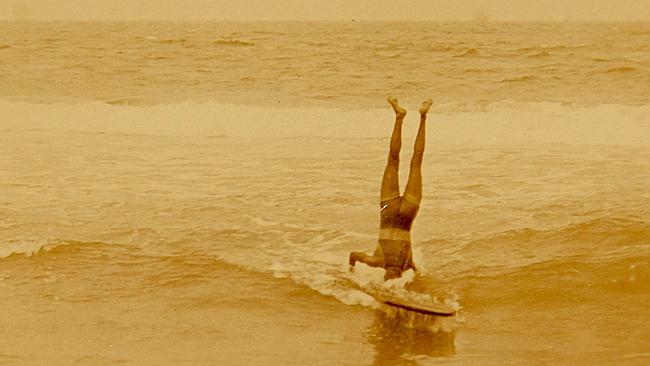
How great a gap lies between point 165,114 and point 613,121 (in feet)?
39.7

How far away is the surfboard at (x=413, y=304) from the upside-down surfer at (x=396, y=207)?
0.43 meters

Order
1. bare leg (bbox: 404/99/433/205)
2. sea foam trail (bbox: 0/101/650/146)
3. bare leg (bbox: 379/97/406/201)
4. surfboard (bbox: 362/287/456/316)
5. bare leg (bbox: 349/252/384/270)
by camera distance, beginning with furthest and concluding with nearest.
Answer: sea foam trail (bbox: 0/101/650/146) < bare leg (bbox: 349/252/384/270) < bare leg (bbox: 379/97/406/201) < bare leg (bbox: 404/99/433/205) < surfboard (bbox: 362/287/456/316)

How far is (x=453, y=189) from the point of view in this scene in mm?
13625

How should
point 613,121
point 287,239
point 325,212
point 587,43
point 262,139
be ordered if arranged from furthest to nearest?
point 587,43 < point 613,121 < point 262,139 < point 325,212 < point 287,239

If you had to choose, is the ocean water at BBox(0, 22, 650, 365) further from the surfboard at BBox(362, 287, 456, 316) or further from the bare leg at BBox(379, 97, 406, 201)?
the bare leg at BBox(379, 97, 406, 201)

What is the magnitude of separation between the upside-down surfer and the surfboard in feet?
1.40

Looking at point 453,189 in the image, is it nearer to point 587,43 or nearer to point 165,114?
point 165,114

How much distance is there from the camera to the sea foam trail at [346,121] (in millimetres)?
21344

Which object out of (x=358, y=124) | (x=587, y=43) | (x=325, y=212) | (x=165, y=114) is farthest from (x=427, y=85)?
(x=325, y=212)

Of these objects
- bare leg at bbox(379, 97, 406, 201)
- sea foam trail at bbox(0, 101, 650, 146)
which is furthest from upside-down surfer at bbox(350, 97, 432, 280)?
sea foam trail at bbox(0, 101, 650, 146)

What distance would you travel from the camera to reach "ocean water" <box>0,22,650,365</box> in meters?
7.56

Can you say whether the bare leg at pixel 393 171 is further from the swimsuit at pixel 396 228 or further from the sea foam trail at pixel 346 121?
the sea foam trail at pixel 346 121

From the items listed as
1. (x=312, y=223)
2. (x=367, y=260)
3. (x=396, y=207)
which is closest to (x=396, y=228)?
(x=396, y=207)

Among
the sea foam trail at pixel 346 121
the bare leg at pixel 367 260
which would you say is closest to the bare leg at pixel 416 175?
the bare leg at pixel 367 260
